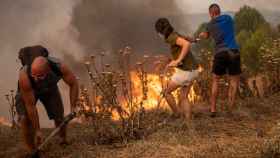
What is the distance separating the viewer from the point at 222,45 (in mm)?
7766

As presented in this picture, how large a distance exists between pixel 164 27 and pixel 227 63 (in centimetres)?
146

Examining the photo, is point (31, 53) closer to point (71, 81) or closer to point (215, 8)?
point (71, 81)

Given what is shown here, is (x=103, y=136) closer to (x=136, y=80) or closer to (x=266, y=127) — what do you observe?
(x=136, y=80)

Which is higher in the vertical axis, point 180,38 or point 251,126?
point 180,38

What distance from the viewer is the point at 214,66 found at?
7918mm

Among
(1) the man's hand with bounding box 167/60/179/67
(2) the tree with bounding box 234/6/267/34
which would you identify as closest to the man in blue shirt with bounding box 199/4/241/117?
(1) the man's hand with bounding box 167/60/179/67

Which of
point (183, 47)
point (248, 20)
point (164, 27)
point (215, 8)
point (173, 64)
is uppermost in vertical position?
point (248, 20)

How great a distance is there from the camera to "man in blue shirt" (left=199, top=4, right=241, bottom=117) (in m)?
7.67

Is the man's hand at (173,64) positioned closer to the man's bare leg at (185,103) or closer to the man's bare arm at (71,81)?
the man's bare leg at (185,103)

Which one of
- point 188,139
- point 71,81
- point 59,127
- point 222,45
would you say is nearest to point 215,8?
point 222,45

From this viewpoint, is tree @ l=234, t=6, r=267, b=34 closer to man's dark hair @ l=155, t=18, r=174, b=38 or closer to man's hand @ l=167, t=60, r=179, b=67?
man's dark hair @ l=155, t=18, r=174, b=38

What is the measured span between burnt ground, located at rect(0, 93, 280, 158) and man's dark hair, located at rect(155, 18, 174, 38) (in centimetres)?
133

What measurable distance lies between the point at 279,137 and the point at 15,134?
4.82 metres

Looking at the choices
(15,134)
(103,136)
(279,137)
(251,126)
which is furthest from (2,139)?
(279,137)
